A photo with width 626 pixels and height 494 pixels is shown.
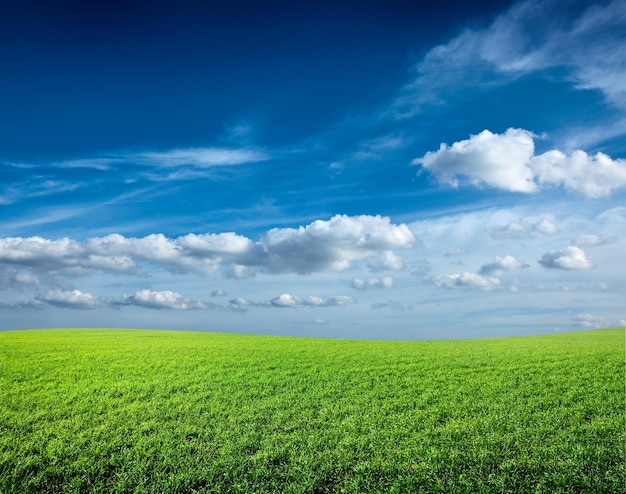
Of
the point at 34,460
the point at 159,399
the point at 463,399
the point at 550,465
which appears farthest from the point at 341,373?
the point at 34,460

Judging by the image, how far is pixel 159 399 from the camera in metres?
12.1

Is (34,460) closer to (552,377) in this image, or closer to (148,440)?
(148,440)

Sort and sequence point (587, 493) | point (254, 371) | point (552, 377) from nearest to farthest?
point (587, 493), point (552, 377), point (254, 371)

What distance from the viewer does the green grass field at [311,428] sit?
7816 millimetres

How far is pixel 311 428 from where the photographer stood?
996 centimetres

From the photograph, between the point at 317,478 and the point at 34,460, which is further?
the point at 34,460

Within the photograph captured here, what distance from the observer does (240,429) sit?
32.6ft

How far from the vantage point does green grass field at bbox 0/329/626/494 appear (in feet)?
25.6

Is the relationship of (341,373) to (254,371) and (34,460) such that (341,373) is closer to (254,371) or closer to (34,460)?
(254,371)

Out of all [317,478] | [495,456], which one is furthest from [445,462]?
[317,478]

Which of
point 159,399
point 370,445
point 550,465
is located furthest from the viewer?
point 159,399

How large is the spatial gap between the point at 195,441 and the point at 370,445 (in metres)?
3.69

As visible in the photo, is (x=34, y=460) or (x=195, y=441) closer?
(x=34, y=460)

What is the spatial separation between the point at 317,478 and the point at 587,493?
14.9ft
